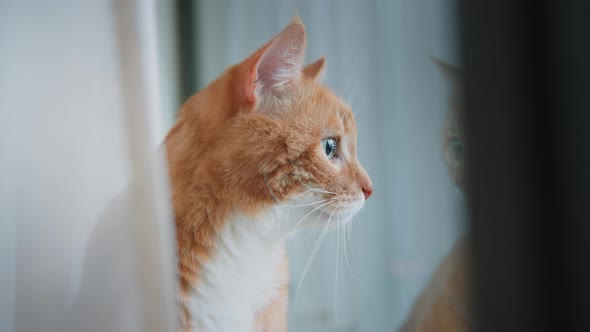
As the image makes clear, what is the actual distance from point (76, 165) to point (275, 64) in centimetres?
36

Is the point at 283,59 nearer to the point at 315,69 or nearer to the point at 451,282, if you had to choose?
the point at 315,69

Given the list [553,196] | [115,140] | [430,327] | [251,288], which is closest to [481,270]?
[553,196]

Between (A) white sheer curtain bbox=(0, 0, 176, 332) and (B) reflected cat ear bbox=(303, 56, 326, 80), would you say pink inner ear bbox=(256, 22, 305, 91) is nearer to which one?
(B) reflected cat ear bbox=(303, 56, 326, 80)

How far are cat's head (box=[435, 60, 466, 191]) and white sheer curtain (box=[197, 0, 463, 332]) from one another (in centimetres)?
2

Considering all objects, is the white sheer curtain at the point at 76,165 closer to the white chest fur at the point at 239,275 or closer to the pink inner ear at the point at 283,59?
→ the white chest fur at the point at 239,275

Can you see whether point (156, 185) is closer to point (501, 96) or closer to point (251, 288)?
point (251, 288)

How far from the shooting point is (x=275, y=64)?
2.67ft

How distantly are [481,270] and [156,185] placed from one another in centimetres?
48

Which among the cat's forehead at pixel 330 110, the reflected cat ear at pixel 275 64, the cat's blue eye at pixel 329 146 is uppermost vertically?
the reflected cat ear at pixel 275 64

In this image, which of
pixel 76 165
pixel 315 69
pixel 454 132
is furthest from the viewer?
pixel 315 69

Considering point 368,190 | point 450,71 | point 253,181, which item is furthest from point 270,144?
point 450,71

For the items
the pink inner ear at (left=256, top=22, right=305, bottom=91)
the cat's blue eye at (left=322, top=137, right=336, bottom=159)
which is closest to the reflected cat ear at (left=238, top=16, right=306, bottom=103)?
the pink inner ear at (left=256, top=22, right=305, bottom=91)

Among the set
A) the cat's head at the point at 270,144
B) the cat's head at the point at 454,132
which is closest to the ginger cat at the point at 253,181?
the cat's head at the point at 270,144

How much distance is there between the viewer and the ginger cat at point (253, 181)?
2.48 ft
